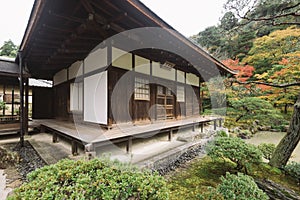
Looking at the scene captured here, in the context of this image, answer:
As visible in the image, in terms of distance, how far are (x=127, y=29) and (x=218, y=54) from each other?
17939 millimetres

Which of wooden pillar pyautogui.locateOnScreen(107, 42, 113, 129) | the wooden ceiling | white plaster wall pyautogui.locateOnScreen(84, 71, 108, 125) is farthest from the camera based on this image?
white plaster wall pyautogui.locateOnScreen(84, 71, 108, 125)

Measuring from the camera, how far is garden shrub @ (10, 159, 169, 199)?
1539mm

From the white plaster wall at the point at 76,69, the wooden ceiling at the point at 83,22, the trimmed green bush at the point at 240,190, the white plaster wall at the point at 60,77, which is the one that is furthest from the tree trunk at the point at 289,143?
the white plaster wall at the point at 60,77

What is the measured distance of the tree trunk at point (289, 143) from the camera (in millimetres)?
4211

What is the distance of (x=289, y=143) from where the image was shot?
430 centimetres

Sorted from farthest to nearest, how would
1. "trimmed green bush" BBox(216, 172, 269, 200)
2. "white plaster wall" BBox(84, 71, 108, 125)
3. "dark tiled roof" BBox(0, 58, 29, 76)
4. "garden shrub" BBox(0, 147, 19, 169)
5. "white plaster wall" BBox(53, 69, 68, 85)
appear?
"white plaster wall" BBox(53, 69, 68, 85) < "dark tiled roof" BBox(0, 58, 29, 76) < "white plaster wall" BBox(84, 71, 108, 125) < "garden shrub" BBox(0, 147, 19, 169) < "trimmed green bush" BBox(216, 172, 269, 200)

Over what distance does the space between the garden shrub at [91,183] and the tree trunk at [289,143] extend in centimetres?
448

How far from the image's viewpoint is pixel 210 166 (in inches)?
178

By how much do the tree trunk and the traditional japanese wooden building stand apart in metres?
3.20

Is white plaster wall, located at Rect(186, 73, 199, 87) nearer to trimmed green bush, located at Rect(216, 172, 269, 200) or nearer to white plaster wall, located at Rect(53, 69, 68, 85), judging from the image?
white plaster wall, located at Rect(53, 69, 68, 85)

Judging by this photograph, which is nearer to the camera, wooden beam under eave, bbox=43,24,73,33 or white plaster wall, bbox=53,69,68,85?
wooden beam under eave, bbox=43,24,73,33

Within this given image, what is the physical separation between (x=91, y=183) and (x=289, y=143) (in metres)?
5.29

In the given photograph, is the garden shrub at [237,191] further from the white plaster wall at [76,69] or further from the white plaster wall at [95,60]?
the white plaster wall at [76,69]

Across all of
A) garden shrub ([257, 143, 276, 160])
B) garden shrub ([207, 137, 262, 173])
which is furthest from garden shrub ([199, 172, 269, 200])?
garden shrub ([257, 143, 276, 160])
